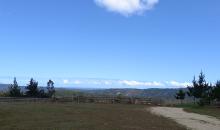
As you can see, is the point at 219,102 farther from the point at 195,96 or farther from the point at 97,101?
the point at 97,101

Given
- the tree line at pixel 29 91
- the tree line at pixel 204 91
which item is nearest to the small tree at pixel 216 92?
the tree line at pixel 204 91

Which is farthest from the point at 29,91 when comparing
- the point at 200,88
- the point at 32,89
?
the point at 200,88

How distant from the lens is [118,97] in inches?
Answer: 2928

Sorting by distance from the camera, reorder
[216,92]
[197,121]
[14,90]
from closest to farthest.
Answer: [197,121] → [216,92] → [14,90]

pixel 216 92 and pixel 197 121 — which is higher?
pixel 216 92

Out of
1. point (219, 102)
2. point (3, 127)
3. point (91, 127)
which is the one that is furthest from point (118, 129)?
point (219, 102)

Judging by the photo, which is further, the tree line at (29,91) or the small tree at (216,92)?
the tree line at (29,91)

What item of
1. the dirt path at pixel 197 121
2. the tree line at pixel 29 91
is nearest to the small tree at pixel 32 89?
the tree line at pixel 29 91

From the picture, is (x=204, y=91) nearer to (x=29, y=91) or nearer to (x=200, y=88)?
(x=200, y=88)

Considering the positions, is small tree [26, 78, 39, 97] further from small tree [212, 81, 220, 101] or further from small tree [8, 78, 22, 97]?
small tree [212, 81, 220, 101]

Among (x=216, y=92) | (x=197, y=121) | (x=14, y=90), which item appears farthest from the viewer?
(x=14, y=90)

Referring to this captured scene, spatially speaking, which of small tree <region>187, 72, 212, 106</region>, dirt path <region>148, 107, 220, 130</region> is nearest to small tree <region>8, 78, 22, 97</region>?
small tree <region>187, 72, 212, 106</region>

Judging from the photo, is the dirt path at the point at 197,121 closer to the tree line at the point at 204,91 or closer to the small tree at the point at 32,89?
the tree line at the point at 204,91

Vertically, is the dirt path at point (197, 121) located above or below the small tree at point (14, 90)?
below
